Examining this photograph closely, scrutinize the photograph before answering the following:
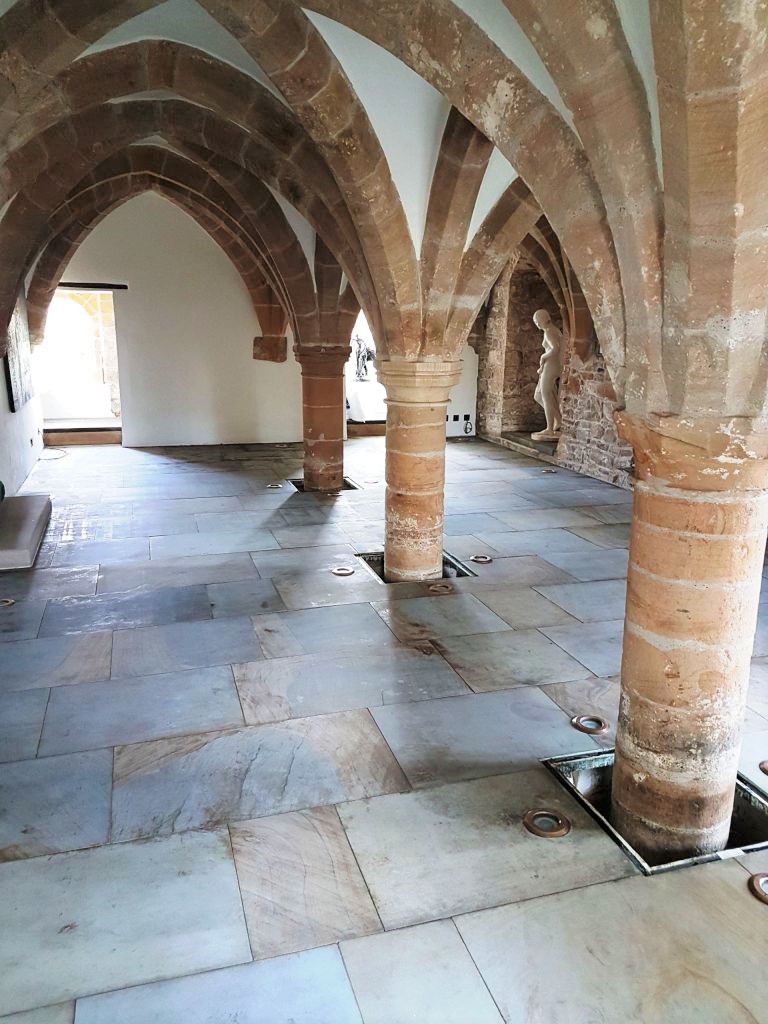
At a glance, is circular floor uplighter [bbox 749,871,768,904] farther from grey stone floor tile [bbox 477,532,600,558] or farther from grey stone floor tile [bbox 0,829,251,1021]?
grey stone floor tile [bbox 477,532,600,558]

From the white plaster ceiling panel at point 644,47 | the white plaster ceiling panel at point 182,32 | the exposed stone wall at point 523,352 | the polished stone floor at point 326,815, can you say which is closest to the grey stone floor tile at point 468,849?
the polished stone floor at point 326,815

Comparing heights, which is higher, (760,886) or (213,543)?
(213,543)

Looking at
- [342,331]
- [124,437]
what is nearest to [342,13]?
[342,331]

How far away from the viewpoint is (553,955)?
216cm

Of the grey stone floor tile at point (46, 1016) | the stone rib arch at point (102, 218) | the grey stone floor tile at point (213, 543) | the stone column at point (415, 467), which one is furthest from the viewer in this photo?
the stone rib arch at point (102, 218)

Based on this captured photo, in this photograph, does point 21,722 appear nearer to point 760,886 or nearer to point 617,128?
point 760,886

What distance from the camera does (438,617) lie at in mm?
4738

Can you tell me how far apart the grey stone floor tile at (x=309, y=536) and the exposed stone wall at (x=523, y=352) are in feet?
19.9

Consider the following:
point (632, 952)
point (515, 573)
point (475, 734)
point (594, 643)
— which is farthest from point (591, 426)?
point (632, 952)

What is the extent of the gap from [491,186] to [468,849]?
3779 millimetres

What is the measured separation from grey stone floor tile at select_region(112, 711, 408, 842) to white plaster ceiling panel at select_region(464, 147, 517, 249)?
123 inches

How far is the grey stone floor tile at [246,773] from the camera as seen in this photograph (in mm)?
2801

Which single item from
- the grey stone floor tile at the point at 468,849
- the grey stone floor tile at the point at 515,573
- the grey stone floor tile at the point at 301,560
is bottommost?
the grey stone floor tile at the point at 468,849

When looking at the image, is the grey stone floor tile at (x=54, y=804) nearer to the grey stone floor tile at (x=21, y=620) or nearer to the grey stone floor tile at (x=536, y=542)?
the grey stone floor tile at (x=21, y=620)
